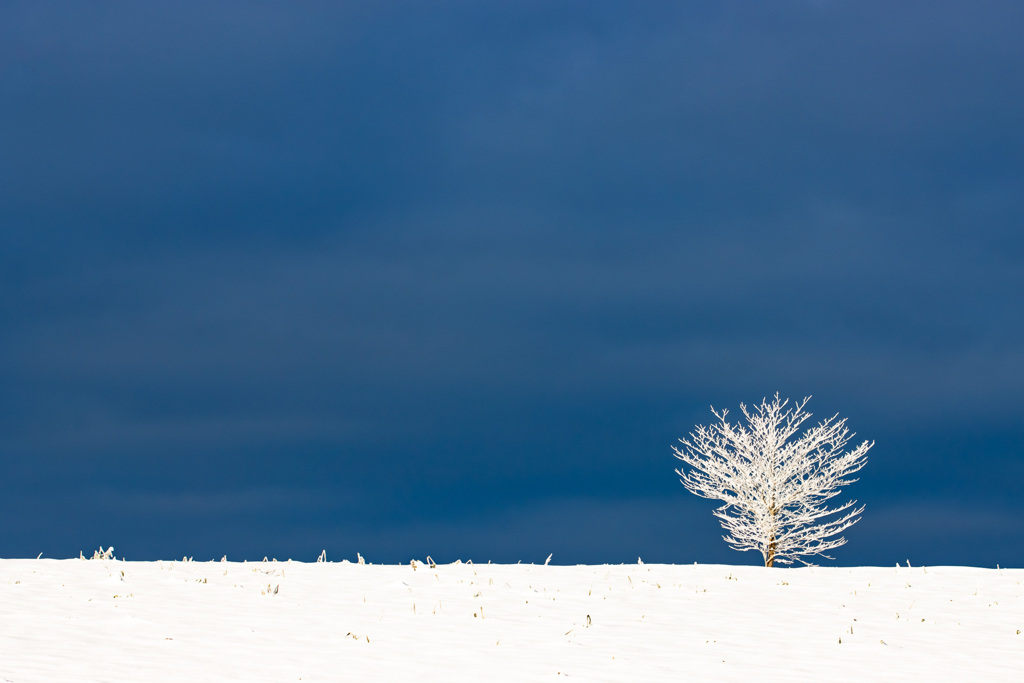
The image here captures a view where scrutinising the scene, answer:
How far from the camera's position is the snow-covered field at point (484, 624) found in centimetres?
1162

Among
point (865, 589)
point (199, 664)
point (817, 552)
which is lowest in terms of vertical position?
point (199, 664)

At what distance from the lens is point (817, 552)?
32531 millimetres

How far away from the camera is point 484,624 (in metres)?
14.2

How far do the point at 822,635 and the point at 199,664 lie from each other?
8748mm

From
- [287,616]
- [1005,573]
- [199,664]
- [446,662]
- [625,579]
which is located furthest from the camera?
[1005,573]

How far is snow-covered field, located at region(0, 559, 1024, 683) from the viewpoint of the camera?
11.6 metres

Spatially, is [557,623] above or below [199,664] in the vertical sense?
above

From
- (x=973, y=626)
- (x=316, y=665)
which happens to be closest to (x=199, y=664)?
(x=316, y=665)

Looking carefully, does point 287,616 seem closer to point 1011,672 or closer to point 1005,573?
point 1011,672

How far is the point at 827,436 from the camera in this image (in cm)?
3319

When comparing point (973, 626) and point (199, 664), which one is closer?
point (199, 664)

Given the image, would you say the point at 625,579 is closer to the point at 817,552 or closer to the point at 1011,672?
the point at 1011,672

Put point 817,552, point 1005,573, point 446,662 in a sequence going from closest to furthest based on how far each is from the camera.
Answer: point 446,662
point 1005,573
point 817,552

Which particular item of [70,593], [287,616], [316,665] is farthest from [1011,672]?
[70,593]
